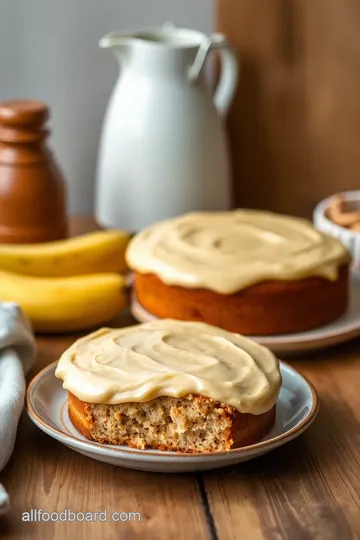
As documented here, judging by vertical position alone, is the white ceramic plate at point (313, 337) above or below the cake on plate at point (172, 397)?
below

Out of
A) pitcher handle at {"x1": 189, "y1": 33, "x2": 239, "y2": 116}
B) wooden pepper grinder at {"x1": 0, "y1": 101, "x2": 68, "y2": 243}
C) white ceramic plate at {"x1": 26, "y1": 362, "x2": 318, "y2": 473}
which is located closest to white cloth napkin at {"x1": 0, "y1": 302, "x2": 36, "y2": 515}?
white ceramic plate at {"x1": 26, "y1": 362, "x2": 318, "y2": 473}

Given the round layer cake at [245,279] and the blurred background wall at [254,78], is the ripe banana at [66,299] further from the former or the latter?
the blurred background wall at [254,78]

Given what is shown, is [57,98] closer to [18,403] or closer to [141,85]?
[141,85]

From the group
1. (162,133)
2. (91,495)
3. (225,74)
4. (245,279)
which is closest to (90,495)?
(91,495)

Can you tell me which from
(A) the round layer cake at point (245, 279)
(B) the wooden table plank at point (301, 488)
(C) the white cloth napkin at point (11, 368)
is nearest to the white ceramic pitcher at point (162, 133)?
(A) the round layer cake at point (245, 279)

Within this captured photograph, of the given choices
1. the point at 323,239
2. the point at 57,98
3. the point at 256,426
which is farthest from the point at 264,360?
the point at 57,98

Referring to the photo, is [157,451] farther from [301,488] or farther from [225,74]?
[225,74]
